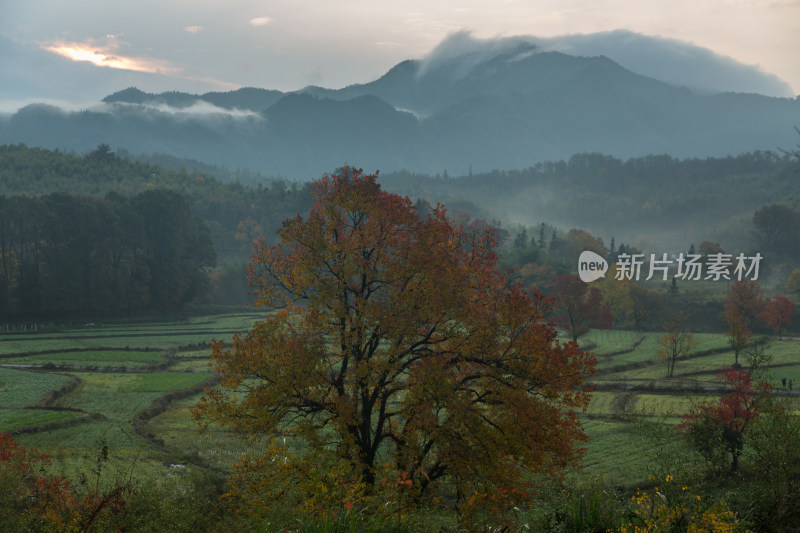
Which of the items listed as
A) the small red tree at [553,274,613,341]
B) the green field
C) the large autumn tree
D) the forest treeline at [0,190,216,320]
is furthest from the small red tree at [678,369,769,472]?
the forest treeline at [0,190,216,320]

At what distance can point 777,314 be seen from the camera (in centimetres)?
9288

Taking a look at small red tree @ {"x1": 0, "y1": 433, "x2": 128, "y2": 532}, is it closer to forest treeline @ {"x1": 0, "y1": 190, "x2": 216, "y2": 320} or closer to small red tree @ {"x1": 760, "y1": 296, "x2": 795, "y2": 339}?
forest treeline @ {"x1": 0, "y1": 190, "x2": 216, "y2": 320}

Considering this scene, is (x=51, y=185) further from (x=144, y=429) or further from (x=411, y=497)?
(x=411, y=497)

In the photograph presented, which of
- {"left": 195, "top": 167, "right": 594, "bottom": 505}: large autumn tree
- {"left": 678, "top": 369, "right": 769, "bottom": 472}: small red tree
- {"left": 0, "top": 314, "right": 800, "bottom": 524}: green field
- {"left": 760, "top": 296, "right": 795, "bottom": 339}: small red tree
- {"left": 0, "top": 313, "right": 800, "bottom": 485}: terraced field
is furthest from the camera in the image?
{"left": 760, "top": 296, "right": 795, "bottom": 339}: small red tree

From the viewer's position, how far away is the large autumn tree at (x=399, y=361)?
23.6m

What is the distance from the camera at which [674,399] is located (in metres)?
58.7

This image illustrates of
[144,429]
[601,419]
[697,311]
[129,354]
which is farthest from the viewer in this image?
[697,311]

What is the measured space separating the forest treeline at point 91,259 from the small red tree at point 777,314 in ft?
347

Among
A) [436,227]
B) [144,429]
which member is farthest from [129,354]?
[436,227]

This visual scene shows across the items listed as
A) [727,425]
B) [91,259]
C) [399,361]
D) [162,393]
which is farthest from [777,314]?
[91,259]

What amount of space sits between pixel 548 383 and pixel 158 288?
357 ft

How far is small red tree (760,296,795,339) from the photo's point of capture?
9231 centimetres

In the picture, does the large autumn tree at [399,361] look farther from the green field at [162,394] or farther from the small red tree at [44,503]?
the green field at [162,394]

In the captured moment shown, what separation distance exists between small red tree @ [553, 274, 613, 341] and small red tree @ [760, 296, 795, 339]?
79.1ft
